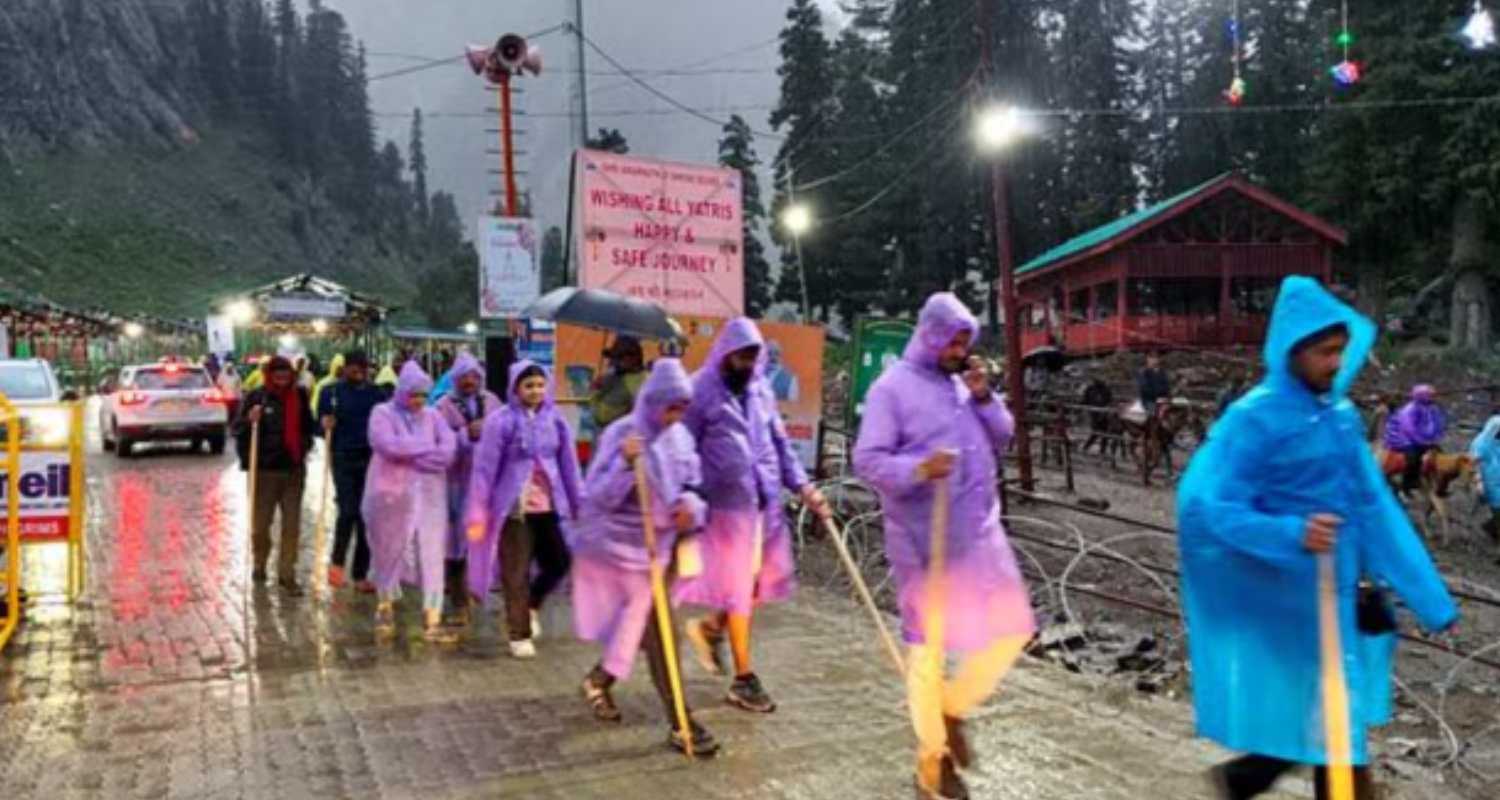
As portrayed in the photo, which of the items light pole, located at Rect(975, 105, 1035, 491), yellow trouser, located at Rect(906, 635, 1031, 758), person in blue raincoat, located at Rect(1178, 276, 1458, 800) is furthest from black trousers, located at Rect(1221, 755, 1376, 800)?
light pole, located at Rect(975, 105, 1035, 491)

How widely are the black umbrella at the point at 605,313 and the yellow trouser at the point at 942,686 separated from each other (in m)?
4.25

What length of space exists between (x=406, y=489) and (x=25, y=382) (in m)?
11.3

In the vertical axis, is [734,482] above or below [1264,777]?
above

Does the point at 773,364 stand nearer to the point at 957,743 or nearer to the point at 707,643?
the point at 707,643

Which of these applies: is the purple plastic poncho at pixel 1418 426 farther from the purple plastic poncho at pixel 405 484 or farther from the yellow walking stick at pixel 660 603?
the yellow walking stick at pixel 660 603

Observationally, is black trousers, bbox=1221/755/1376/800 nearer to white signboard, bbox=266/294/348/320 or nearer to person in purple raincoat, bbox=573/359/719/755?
person in purple raincoat, bbox=573/359/719/755

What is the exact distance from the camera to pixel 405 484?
304 inches

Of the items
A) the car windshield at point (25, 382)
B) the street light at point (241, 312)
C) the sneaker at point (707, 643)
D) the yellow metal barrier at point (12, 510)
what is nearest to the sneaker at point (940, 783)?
the sneaker at point (707, 643)

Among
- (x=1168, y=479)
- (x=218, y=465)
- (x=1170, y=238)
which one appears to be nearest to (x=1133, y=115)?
(x=1170, y=238)

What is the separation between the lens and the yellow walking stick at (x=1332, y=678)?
3266mm

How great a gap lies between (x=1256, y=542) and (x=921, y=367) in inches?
63.5

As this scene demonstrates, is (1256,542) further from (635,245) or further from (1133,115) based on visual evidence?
(1133,115)

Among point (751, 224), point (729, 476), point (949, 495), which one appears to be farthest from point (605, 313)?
point (751, 224)

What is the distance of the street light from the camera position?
33.0 meters
